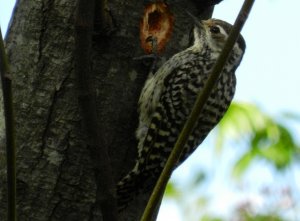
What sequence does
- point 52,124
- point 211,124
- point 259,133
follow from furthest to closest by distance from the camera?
point 259,133, point 211,124, point 52,124

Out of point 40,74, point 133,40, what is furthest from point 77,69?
point 133,40

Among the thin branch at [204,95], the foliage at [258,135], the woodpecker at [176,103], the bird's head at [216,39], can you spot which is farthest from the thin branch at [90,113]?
the foliage at [258,135]

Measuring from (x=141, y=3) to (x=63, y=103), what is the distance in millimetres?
686

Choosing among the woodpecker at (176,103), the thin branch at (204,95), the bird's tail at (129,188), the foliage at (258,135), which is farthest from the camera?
the foliage at (258,135)

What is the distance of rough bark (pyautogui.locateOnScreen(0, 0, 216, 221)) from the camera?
302 cm

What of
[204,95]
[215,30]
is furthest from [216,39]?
[204,95]

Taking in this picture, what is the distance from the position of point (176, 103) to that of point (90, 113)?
59.0 inches

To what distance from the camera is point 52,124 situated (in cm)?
310

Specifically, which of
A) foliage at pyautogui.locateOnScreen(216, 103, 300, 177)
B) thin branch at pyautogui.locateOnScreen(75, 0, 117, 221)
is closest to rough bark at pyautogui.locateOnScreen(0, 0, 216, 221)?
thin branch at pyautogui.locateOnScreen(75, 0, 117, 221)

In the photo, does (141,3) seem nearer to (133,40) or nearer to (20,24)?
(133,40)

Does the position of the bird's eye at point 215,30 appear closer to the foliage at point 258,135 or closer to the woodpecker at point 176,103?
the woodpecker at point 176,103

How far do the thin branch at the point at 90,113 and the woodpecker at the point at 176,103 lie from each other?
0.73 metres

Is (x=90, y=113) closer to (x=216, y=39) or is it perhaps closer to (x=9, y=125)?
(x=9, y=125)

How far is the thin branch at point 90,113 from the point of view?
255 cm
